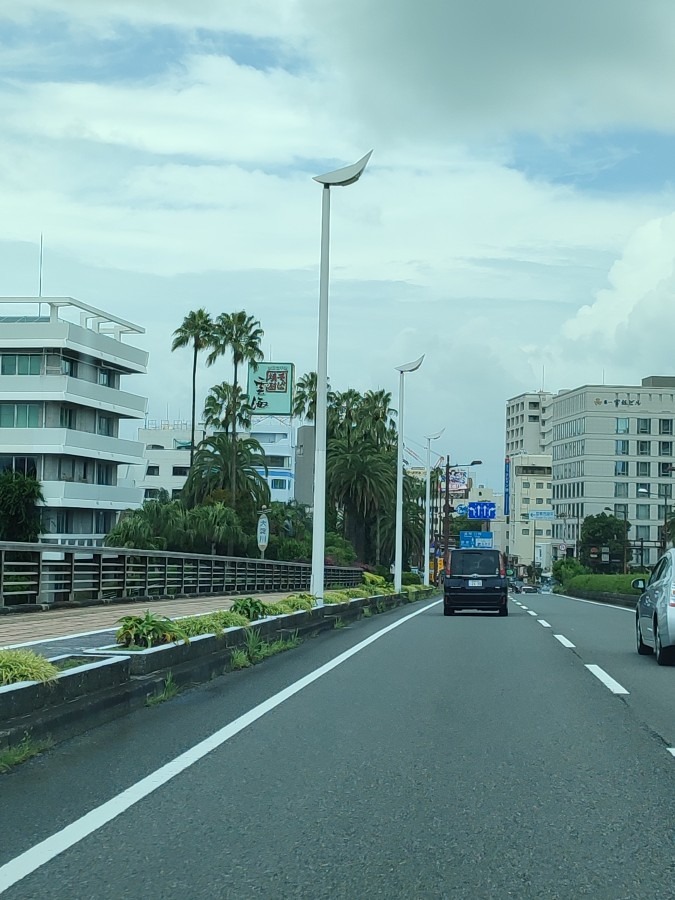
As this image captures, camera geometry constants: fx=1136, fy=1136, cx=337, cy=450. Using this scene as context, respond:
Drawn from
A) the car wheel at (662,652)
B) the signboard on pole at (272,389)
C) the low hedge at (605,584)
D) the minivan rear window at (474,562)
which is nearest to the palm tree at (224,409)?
the signboard on pole at (272,389)

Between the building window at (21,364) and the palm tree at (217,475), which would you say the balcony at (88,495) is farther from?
the building window at (21,364)

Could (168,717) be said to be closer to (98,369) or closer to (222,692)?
(222,692)

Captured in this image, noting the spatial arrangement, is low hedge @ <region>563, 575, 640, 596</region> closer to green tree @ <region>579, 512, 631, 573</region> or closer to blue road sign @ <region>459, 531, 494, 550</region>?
blue road sign @ <region>459, 531, 494, 550</region>

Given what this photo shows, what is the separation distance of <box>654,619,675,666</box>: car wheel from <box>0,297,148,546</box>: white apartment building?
151 feet

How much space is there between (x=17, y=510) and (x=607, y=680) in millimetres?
37039

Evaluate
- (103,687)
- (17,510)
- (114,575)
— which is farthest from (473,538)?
(103,687)

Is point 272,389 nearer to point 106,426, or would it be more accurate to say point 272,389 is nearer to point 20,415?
point 106,426

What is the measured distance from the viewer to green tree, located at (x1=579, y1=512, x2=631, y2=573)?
13238 centimetres

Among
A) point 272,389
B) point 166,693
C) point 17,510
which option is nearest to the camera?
point 166,693

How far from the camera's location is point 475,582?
31672mm

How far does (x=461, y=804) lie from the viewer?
664cm

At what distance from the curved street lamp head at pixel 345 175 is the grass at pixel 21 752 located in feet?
61.4

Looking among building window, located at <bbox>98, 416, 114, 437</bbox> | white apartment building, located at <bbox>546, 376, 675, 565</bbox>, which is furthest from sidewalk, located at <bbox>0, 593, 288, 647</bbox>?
white apartment building, located at <bbox>546, 376, 675, 565</bbox>

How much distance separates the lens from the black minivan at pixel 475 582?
31.6 metres
